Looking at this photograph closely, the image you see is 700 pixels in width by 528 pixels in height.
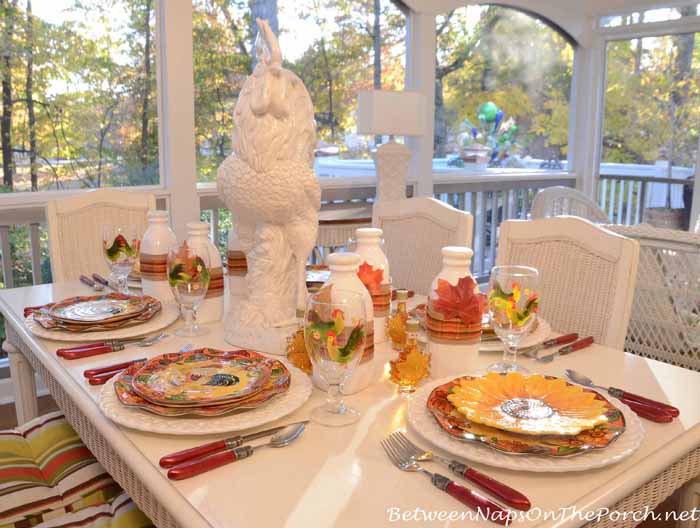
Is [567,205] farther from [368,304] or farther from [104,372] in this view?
[104,372]

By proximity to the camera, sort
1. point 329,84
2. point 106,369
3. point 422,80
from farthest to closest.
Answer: point 422,80 < point 329,84 < point 106,369

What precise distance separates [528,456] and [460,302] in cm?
35

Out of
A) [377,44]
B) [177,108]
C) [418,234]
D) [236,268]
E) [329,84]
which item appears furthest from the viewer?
[377,44]

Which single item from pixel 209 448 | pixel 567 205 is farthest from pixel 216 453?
pixel 567 205

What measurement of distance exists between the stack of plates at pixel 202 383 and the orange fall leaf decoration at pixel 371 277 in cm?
28

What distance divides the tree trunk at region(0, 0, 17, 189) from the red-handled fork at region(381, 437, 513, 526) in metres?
2.91

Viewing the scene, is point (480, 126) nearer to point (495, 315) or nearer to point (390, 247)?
point (390, 247)

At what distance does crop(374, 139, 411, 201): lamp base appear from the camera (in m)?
3.85

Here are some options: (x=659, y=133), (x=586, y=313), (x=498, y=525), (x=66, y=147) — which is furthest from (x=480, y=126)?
(x=498, y=525)

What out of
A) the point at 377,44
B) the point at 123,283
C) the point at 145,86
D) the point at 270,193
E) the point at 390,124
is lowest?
the point at 123,283

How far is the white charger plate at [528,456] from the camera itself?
2.76 ft

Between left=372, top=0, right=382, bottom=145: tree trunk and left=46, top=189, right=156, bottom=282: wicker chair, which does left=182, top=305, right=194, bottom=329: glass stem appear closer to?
left=46, top=189, right=156, bottom=282: wicker chair

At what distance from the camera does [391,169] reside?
3879 millimetres

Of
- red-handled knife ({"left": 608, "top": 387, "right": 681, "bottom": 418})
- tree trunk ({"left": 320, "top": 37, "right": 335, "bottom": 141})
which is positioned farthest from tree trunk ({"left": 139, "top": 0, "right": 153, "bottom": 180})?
red-handled knife ({"left": 608, "top": 387, "right": 681, "bottom": 418})
